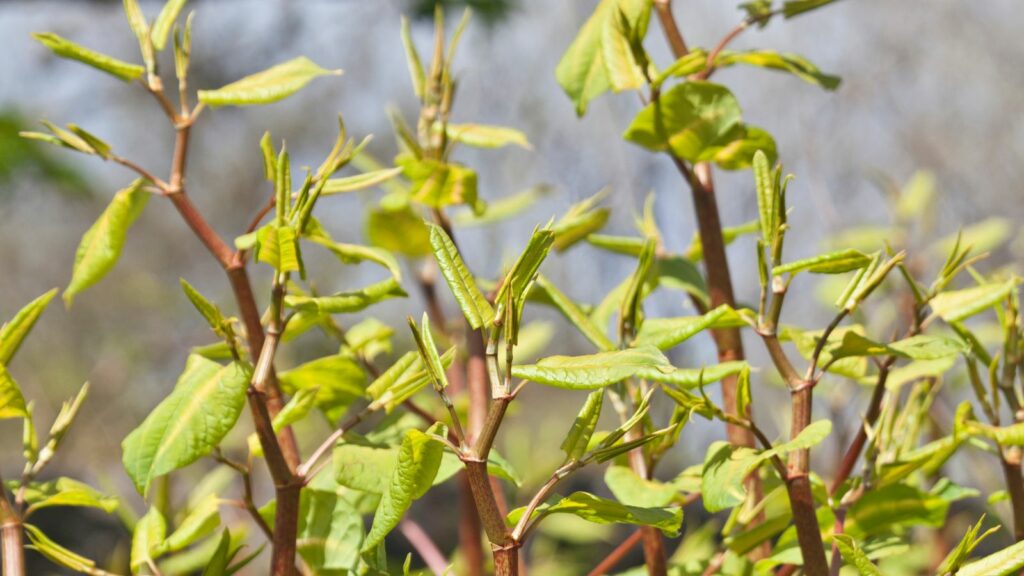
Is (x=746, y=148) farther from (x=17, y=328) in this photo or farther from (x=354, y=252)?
(x=17, y=328)

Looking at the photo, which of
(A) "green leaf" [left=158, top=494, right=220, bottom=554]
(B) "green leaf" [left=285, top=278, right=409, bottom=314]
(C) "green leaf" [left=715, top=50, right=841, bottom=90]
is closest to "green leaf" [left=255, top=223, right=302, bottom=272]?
(B) "green leaf" [left=285, top=278, right=409, bottom=314]

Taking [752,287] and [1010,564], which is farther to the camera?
[752,287]

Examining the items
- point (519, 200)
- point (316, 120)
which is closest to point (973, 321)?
point (519, 200)

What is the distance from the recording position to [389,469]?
0.34 metres

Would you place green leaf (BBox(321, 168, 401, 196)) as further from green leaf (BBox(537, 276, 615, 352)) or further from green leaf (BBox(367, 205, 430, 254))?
green leaf (BBox(367, 205, 430, 254))

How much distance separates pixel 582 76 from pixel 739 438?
7.4 inches

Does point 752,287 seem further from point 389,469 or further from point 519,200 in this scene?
point 389,469

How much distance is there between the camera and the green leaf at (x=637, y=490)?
36 centimetres

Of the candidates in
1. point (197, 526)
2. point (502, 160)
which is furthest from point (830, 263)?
point (502, 160)

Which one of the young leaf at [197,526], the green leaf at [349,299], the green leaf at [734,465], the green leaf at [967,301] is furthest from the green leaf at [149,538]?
the green leaf at [967,301]

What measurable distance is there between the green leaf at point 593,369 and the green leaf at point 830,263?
74 mm

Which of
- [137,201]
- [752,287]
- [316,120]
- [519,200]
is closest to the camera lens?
[137,201]

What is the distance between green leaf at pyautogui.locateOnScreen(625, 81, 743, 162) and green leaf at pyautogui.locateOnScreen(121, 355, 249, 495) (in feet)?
0.68

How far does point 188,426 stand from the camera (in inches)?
Answer: 12.3
